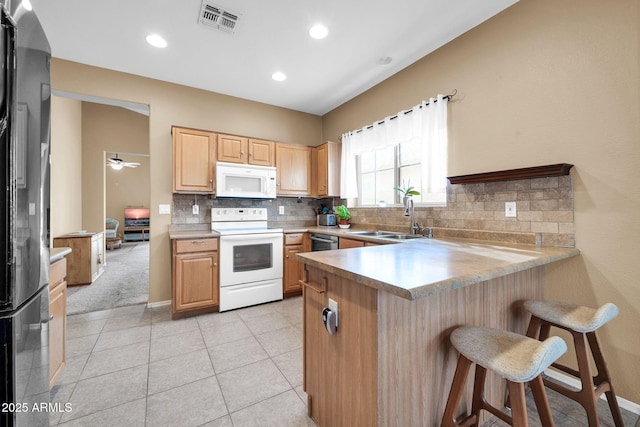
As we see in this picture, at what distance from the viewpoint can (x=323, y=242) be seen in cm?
327

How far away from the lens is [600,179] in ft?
5.32

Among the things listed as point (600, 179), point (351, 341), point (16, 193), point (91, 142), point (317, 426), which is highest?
point (91, 142)

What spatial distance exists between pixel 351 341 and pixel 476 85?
2.31 metres

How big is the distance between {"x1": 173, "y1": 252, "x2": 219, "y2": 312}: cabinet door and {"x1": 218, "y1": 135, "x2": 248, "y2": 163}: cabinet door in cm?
121

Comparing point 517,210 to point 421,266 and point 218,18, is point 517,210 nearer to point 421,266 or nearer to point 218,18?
point 421,266

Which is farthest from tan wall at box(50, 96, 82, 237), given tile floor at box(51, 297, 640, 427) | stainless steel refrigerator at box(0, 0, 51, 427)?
stainless steel refrigerator at box(0, 0, 51, 427)

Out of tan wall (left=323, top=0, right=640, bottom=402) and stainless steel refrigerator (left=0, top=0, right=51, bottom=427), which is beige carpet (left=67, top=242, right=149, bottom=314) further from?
tan wall (left=323, top=0, right=640, bottom=402)

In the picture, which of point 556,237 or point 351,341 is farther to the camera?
point 556,237

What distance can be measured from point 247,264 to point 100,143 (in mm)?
4731

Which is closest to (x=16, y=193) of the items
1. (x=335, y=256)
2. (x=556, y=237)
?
(x=335, y=256)

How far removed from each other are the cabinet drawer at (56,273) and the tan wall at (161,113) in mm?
1462

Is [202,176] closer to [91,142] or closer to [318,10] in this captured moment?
[318,10]

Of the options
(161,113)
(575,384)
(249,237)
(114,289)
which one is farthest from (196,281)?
(575,384)

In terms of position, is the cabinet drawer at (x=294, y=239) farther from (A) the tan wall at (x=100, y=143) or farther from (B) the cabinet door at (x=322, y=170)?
(A) the tan wall at (x=100, y=143)
